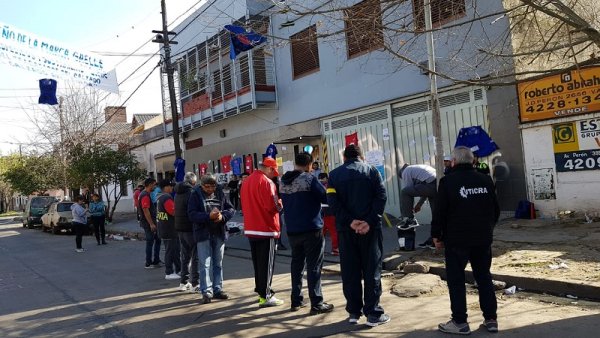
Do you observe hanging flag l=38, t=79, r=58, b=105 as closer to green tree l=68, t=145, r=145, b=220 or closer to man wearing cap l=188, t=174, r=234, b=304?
green tree l=68, t=145, r=145, b=220

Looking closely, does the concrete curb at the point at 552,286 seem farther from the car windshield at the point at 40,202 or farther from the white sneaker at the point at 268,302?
the car windshield at the point at 40,202

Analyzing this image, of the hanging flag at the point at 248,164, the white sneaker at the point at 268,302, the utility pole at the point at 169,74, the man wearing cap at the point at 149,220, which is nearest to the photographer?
the white sneaker at the point at 268,302

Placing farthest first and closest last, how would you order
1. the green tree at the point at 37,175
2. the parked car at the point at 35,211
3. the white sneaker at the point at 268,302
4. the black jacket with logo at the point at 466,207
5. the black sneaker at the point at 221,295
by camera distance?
the green tree at the point at 37,175
the parked car at the point at 35,211
the black sneaker at the point at 221,295
the white sneaker at the point at 268,302
the black jacket with logo at the point at 466,207

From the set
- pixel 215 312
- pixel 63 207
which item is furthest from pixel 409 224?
pixel 63 207

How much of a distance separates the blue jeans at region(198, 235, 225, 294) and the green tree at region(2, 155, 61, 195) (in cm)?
2660

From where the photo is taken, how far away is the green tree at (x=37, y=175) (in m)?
31.6

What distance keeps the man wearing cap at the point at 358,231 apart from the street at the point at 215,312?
0.27 metres

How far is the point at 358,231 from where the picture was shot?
541cm

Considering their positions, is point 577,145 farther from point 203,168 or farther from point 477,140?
point 203,168

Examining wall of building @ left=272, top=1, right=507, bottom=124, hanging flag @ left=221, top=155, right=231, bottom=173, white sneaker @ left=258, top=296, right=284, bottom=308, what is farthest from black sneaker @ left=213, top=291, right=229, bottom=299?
hanging flag @ left=221, top=155, right=231, bottom=173

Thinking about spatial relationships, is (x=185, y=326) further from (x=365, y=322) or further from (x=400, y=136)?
(x=400, y=136)

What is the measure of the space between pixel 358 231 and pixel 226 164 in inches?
671

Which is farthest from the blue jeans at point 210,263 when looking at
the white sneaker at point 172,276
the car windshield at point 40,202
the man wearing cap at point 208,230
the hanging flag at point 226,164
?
the car windshield at point 40,202

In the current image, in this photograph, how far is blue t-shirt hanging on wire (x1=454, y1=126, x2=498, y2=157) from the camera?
1182cm
